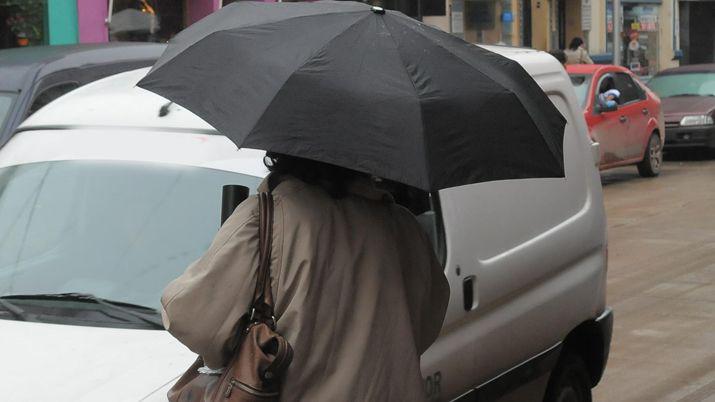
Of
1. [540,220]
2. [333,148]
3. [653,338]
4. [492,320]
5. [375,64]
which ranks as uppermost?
[375,64]

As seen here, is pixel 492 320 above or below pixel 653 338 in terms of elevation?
above

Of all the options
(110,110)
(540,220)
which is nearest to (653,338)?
(540,220)

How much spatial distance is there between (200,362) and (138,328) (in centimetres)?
60

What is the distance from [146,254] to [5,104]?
473 centimetres

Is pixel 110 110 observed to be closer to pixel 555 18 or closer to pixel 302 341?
pixel 302 341

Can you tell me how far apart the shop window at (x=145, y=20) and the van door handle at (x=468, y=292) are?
45.7 ft

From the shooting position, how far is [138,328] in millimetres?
3734

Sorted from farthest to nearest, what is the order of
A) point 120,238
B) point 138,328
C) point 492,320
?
1. point 492,320
2. point 120,238
3. point 138,328

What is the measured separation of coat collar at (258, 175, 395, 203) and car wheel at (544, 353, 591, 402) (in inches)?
94.0

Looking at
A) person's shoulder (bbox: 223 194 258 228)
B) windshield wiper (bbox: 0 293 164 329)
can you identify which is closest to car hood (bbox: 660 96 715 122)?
windshield wiper (bbox: 0 293 164 329)

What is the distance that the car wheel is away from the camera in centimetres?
547

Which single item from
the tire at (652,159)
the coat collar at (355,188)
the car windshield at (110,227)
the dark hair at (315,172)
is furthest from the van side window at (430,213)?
the tire at (652,159)

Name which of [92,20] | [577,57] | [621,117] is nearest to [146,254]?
[92,20]

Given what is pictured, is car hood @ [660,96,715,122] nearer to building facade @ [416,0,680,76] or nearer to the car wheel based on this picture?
building facade @ [416,0,680,76]
